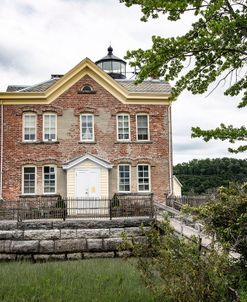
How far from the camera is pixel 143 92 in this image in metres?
25.1

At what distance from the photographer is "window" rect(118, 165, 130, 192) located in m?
24.3

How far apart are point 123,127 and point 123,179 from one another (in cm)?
309

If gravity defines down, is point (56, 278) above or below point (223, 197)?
below

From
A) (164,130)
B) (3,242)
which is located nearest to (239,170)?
(164,130)

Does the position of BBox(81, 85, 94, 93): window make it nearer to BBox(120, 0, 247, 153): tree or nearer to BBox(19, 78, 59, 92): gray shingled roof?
BBox(19, 78, 59, 92): gray shingled roof

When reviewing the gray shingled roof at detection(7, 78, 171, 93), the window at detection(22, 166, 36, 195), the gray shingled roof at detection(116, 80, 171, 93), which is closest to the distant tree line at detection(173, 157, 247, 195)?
the gray shingled roof at detection(116, 80, 171, 93)

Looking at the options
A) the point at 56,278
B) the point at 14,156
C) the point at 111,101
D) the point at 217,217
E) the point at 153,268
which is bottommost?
the point at 56,278

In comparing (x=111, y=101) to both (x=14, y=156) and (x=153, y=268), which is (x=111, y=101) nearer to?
(x=14, y=156)

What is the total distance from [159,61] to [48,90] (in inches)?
691

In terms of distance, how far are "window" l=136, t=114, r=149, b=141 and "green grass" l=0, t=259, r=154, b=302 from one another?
13.6 meters

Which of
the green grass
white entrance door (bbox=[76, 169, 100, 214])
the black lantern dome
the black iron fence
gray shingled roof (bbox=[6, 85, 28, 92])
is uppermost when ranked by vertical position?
the black lantern dome

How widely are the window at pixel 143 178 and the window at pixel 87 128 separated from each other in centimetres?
337

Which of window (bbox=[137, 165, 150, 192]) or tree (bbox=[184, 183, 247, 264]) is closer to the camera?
tree (bbox=[184, 183, 247, 264])

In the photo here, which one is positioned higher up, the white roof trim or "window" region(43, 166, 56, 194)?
the white roof trim
